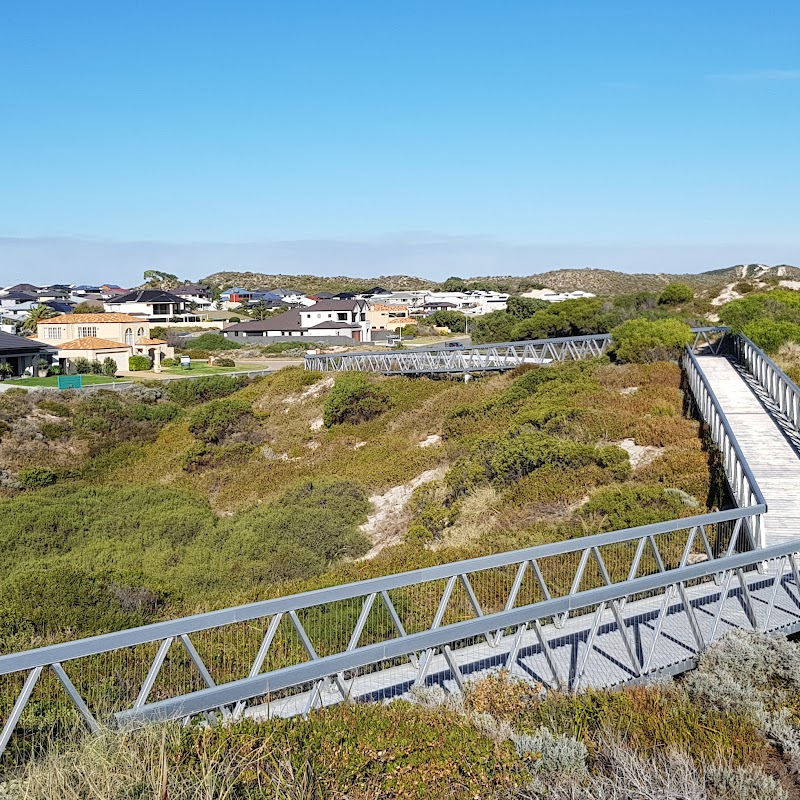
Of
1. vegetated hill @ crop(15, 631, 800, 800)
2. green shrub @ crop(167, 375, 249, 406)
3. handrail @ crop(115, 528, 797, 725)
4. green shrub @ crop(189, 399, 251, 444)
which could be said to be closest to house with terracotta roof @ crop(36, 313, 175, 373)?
green shrub @ crop(167, 375, 249, 406)

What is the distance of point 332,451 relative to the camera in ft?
99.2

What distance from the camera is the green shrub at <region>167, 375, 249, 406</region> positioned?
43.5 meters

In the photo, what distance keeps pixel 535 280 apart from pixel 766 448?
14659 cm

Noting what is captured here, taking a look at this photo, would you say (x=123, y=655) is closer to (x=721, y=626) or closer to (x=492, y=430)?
(x=721, y=626)

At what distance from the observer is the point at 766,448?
16484mm

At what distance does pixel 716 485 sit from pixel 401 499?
8535 mm

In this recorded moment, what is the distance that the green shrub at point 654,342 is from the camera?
28703 mm

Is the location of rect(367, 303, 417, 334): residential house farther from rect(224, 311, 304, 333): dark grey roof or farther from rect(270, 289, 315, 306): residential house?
rect(270, 289, 315, 306): residential house

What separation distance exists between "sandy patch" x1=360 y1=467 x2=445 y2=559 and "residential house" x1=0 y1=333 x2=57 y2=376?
35.1m

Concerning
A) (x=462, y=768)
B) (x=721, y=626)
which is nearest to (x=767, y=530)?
(x=721, y=626)

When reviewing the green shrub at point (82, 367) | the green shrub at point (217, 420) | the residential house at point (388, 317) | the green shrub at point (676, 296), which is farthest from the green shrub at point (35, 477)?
the residential house at point (388, 317)

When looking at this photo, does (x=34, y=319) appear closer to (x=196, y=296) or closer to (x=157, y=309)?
(x=157, y=309)

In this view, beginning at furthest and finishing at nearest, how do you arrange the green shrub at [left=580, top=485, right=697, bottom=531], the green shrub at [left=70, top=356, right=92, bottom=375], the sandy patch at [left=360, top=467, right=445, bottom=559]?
1. the green shrub at [left=70, top=356, right=92, bottom=375]
2. the sandy patch at [left=360, top=467, right=445, bottom=559]
3. the green shrub at [left=580, top=485, right=697, bottom=531]

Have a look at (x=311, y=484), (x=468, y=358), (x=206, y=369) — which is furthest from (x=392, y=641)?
(x=206, y=369)
